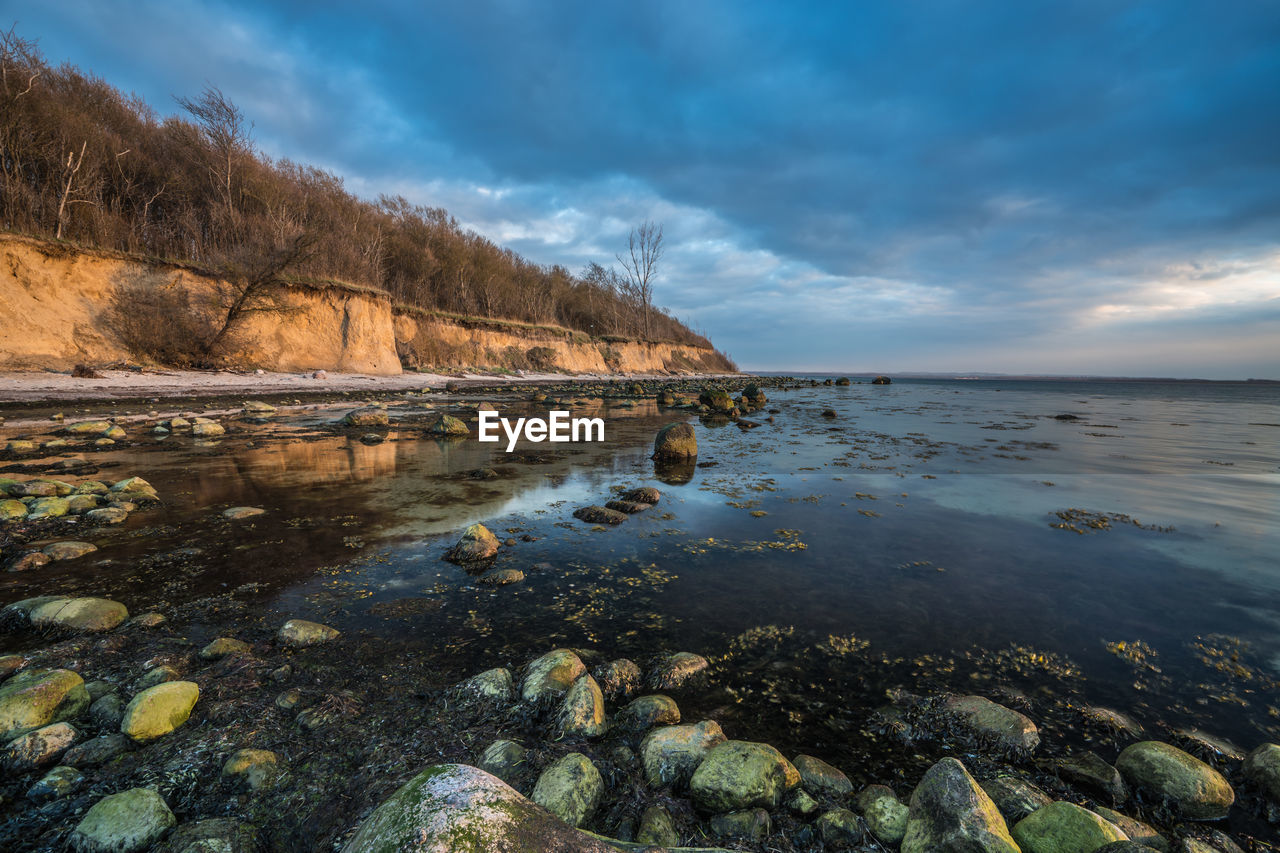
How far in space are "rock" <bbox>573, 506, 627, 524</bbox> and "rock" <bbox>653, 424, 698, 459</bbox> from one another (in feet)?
10.9

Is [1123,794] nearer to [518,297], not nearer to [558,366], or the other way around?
[558,366]

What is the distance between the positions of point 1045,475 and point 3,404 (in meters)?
25.0

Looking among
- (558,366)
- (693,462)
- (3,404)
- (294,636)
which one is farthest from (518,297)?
(294,636)

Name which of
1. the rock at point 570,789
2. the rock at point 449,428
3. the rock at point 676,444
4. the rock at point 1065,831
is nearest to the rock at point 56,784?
the rock at point 570,789

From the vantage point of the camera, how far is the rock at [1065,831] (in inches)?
58.5

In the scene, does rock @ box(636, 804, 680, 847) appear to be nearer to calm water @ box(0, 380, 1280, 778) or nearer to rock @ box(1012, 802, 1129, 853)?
calm water @ box(0, 380, 1280, 778)

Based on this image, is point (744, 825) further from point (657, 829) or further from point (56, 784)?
point (56, 784)


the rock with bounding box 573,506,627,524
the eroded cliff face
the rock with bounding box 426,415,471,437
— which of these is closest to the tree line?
the eroded cliff face

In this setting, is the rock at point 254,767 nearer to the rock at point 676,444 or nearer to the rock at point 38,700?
the rock at point 38,700

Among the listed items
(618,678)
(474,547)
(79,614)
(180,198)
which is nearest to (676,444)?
(474,547)

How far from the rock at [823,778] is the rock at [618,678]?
878 millimetres

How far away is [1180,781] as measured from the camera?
5.93 ft

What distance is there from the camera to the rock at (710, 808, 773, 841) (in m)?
1.63

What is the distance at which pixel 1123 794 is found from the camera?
5.98ft
